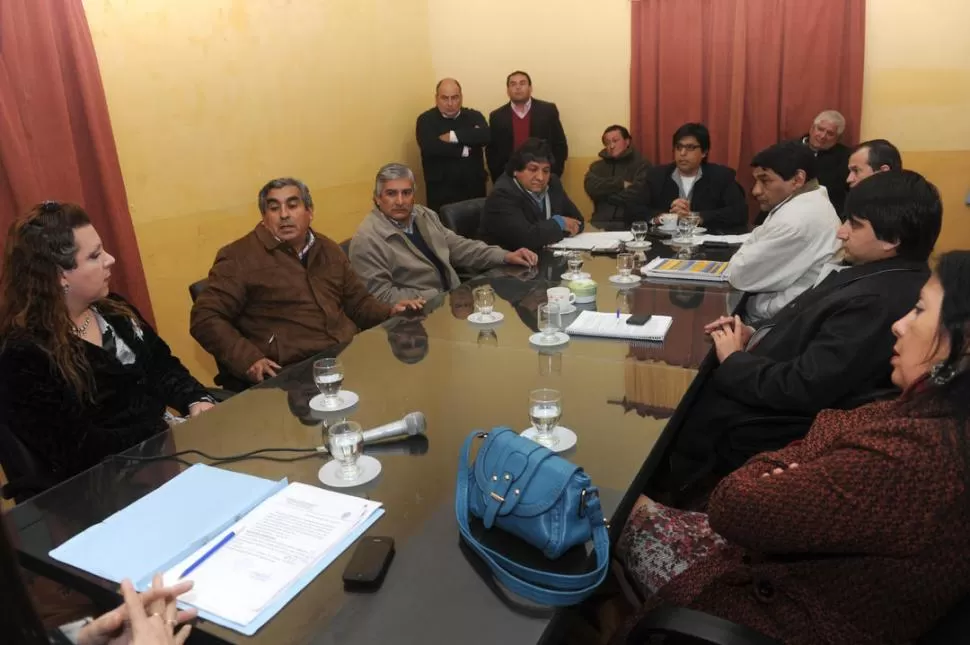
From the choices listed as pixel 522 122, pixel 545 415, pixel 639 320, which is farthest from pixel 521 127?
pixel 545 415

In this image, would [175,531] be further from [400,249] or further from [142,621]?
[400,249]

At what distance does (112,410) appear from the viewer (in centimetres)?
182

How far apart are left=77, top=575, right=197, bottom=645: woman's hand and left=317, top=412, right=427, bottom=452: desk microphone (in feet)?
1.64

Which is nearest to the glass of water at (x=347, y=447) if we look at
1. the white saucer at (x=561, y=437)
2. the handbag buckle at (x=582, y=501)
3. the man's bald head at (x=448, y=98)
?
the white saucer at (x=561, y=437)

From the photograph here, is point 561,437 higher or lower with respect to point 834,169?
lower

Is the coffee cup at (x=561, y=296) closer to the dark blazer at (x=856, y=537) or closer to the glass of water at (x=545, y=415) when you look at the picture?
the glass of water at (x=545, y=415)

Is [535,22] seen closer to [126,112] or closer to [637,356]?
[126,112]

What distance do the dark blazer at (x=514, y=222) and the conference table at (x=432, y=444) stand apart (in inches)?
37.6

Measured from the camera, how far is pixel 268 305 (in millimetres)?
2562

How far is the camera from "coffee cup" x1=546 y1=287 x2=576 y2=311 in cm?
235

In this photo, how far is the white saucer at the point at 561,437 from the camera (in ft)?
4.52

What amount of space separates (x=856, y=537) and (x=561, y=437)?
560mm

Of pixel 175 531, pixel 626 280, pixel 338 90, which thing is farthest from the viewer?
pixel 338 90

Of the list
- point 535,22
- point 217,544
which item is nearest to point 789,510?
point 217,544
